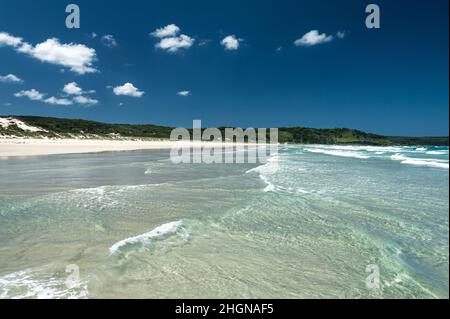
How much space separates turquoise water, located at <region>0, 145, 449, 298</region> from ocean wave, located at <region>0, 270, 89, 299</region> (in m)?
0.02

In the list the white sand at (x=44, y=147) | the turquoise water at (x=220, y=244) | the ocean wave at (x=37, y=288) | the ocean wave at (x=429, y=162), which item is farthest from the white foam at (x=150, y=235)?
the white sand at (x=44, y=147)

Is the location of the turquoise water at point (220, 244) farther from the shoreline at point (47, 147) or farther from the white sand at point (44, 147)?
the white sand at point (44, 147)

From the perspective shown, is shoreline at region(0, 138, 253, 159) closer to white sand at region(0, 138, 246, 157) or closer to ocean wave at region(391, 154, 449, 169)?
white sand at region(0, 138, 246, 157)

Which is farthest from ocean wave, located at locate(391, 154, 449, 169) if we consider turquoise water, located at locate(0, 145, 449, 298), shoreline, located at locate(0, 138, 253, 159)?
shoreline, located at locate(0, 138, 253, 159)

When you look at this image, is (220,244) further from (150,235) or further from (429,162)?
(429,162)

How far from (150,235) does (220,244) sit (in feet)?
4.96

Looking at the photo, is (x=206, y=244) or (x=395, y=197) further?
(x=395, y=197)

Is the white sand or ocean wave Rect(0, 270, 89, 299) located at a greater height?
the white sand

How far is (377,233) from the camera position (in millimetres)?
6613

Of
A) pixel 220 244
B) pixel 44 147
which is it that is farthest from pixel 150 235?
pixel 44 147

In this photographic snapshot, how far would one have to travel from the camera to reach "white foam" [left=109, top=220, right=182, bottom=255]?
5.58 m

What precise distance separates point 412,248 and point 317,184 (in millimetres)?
7835
